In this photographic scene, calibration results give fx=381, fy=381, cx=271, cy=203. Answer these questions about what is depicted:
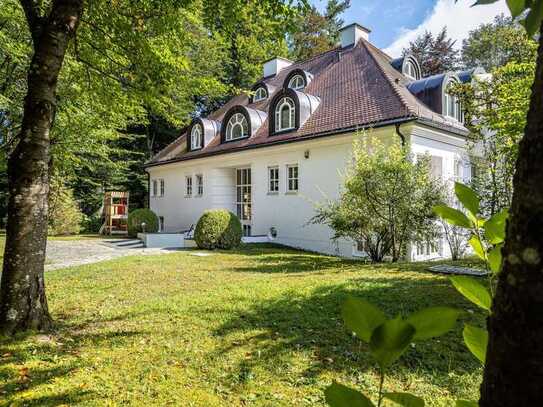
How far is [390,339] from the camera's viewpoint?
0.54m

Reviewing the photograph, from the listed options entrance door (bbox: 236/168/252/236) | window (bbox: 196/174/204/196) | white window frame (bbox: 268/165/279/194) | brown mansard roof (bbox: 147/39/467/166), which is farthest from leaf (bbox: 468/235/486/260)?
window (bbox: 196/174/204/196)

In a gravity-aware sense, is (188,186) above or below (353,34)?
below

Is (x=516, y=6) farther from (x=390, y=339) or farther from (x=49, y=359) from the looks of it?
(x=49, y=359)

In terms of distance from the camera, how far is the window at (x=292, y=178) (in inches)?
576

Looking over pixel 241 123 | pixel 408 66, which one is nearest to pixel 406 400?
pixel 408 66

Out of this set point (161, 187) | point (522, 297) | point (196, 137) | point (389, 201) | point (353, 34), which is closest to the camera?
point (522, 297)

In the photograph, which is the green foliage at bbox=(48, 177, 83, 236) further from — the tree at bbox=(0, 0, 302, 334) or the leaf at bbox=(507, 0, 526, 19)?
the leaf at bbox=(507, 0, 526, 19)

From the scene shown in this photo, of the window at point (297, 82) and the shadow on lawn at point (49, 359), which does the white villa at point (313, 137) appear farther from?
the shadow on lawn at point (49, 359)

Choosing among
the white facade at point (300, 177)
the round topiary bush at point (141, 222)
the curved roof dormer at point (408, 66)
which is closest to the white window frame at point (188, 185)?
the white facade at point (300, 177)

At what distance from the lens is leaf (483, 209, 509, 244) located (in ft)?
2.43

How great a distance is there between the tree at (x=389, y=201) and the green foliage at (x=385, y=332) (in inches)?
335

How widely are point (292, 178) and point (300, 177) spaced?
61cm

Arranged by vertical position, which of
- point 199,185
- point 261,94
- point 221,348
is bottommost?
point 221,348

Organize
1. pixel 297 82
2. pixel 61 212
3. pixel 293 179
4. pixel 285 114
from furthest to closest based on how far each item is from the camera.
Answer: pixel 61 212 → pixel 297 82 → pixel 285 114 → pixel 293 179
